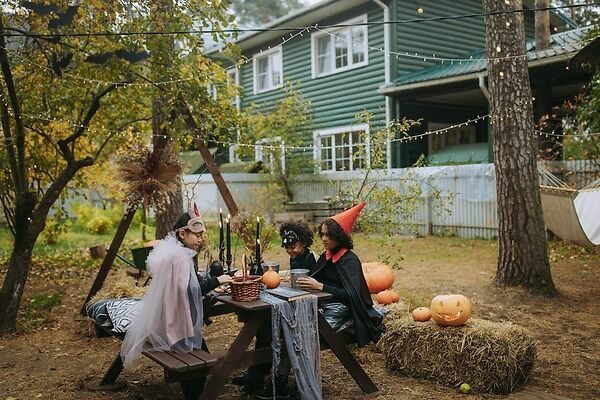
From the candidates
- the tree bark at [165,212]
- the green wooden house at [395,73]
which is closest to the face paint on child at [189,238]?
the tree bark at [165,212]

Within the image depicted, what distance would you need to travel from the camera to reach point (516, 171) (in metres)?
6.99

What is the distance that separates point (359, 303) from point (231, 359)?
3.33 feet

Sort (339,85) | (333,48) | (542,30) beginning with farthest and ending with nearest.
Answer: (333,48) → (339,85) → (542,30)

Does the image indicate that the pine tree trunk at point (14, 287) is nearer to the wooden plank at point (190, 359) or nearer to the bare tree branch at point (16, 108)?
the bare tree branch at point (16, 108)

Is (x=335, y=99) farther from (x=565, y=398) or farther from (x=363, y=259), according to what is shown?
(x=565, y=398)

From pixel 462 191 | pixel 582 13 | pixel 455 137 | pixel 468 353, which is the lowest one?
pixel 468 353

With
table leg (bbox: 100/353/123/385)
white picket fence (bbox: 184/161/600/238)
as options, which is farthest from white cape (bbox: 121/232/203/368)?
white picket fence (bbox: 184/161/600/238)

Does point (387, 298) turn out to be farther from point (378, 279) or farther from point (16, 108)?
point (16, 108)

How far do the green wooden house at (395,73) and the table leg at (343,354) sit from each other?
32.8 feet

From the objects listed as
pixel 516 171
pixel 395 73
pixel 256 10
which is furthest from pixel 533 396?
pixel 256 10

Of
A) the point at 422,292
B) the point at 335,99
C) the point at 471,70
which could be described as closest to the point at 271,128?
the point at 335,99

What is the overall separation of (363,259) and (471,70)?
5.23m

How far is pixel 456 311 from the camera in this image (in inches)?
167

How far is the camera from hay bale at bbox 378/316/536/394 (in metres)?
4.02
